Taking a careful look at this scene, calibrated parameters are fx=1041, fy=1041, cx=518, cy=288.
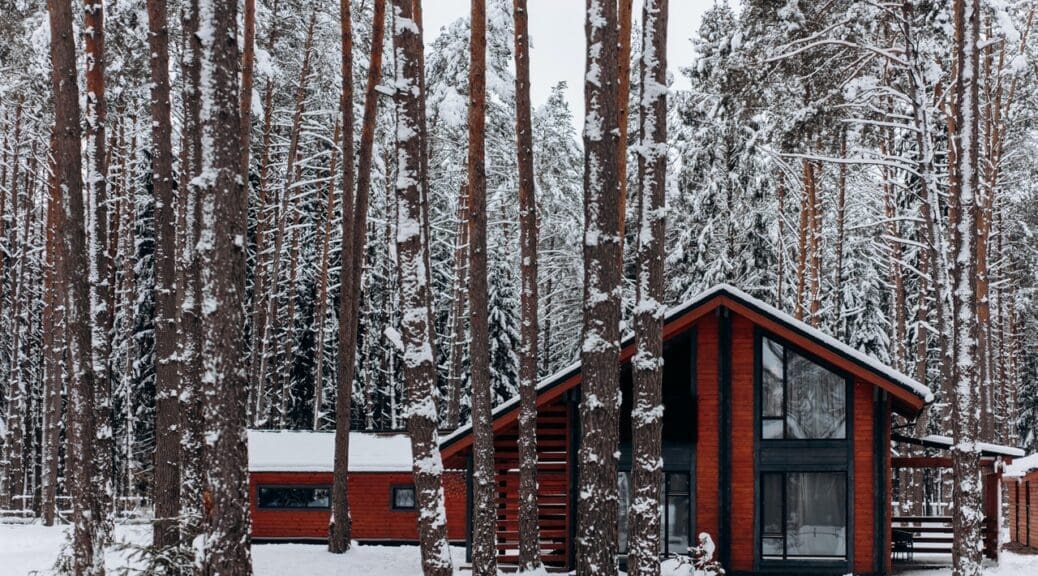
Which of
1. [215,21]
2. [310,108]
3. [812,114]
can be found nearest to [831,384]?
[812,114]

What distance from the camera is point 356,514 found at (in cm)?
2583

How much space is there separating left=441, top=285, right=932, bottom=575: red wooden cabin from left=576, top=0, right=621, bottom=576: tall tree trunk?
7920 mm

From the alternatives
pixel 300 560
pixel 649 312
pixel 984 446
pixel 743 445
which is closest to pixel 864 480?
pixel 743 445

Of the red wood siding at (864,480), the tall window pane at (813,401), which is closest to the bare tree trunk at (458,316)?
the tall window pane at (813,401)

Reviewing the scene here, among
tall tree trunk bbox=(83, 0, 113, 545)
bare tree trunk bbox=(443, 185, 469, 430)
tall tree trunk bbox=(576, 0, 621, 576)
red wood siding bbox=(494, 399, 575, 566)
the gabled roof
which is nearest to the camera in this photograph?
tall tree trunk bbox=(576, 0, 621, 576)

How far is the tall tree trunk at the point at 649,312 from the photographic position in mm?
10609

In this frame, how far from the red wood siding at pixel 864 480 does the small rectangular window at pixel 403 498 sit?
11.3 meters

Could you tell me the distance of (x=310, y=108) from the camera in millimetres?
29406

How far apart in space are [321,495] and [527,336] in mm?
11410

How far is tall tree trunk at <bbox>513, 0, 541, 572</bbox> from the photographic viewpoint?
16172mm

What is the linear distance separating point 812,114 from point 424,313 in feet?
31.3

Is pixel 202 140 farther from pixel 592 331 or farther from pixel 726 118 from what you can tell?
pixel 726 118

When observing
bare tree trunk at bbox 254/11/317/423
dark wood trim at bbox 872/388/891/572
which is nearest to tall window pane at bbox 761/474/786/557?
dark wood trim at bbox 872/388/891/572

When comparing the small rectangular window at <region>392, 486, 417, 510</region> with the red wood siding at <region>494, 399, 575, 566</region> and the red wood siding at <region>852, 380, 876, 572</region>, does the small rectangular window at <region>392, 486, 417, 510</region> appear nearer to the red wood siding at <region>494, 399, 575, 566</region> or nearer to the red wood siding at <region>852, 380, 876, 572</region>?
the red wood siding at <region>494, 399, 575, 566</region>
